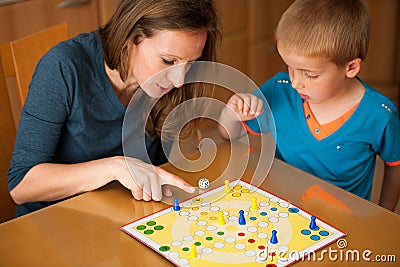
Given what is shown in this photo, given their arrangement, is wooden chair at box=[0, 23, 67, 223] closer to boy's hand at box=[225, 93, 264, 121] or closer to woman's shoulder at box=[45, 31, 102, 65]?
woman's shoulder at box=[45, 31, 102, 65]

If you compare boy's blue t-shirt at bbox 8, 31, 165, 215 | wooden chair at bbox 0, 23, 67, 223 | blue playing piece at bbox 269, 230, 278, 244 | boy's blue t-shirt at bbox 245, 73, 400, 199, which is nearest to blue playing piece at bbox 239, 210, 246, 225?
blue playing piece at bbox 269, 230, 278, 244

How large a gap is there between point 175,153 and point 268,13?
2.12 m

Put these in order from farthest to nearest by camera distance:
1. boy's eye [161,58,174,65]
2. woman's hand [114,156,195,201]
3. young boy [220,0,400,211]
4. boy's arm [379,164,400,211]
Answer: boy's arm [379,164,400,211], young boy [220,0,400,211], boy's eye [161,58,174,65], woman's hand [114,156,195,201]

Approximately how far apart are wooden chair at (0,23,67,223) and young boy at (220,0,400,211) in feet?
1.84

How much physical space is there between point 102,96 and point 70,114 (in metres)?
0.09

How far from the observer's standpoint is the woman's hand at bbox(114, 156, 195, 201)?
119cm

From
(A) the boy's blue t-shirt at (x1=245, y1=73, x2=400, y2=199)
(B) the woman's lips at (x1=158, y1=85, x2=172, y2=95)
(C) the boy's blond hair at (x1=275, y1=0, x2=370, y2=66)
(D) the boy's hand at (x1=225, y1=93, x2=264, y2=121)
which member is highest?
(C) the boy's blond hair at (x1=275, y1=0, x2=370, y2=66)

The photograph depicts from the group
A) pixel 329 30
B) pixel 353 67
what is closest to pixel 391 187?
pixel 353 67

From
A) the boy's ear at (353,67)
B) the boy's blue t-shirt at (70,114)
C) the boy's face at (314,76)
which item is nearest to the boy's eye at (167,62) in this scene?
the boy's blue t-shirt at (70,114)

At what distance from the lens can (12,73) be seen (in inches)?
63.9

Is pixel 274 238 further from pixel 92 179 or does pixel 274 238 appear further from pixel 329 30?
pixel 329 30

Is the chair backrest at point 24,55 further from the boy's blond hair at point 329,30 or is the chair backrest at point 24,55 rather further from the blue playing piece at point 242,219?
the blue playing piece at point 242,219

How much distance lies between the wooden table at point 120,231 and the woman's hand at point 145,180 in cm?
2

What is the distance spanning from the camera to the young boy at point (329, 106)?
141 cm
